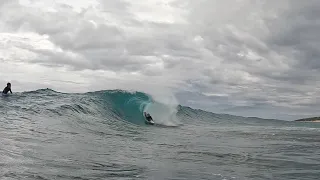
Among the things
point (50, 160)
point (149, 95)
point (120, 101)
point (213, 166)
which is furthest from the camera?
point (149, 95)

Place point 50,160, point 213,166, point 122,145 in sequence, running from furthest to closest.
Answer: point 122,145 → point 213,166 → point 50,160

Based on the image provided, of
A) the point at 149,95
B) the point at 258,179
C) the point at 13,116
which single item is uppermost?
the point at 149,95

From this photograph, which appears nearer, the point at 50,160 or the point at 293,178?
the point at 293,178

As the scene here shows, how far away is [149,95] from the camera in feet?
127

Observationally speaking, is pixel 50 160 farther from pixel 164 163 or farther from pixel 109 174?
pixel 164 163

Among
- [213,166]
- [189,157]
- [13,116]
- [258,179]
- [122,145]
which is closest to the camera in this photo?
[258,179]

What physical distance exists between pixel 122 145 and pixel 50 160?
449 centimetres

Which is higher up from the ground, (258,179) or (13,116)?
(13,116)

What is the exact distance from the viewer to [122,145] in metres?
12.8

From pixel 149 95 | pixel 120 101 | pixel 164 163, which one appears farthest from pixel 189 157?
pixel 149 95

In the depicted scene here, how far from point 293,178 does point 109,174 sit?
13.8 feet

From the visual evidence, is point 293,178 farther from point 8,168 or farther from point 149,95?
point 149,95

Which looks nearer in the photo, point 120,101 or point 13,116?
point 13,116

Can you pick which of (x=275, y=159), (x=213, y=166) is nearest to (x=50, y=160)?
(x=213, y=166)
